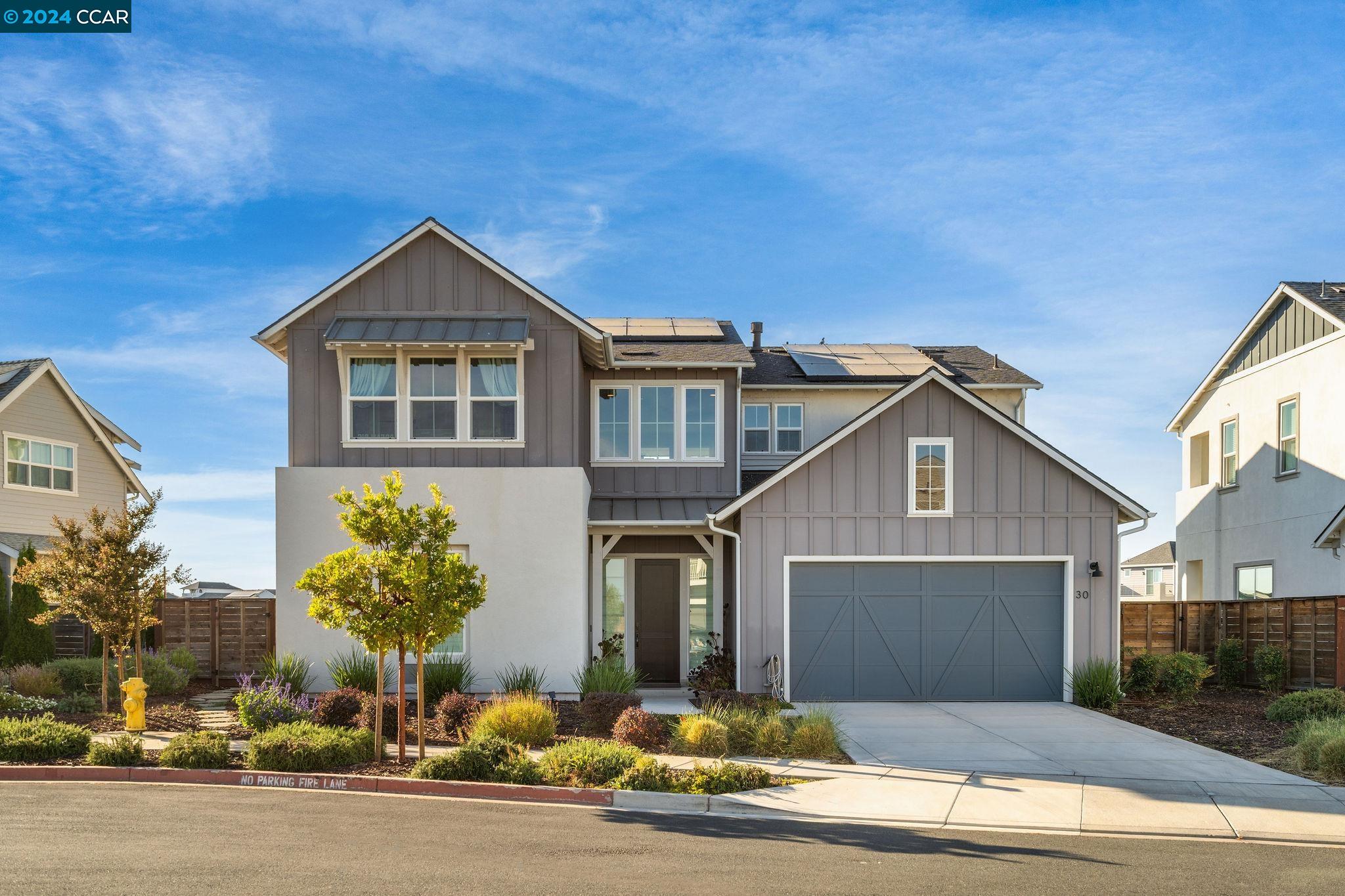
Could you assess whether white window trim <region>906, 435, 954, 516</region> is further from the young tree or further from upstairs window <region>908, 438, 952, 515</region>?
the young tree

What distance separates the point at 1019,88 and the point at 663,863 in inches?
507

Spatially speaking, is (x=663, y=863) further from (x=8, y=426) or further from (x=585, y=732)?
(x=8, y=426)

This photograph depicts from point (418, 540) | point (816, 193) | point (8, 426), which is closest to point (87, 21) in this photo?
point (418, 540)

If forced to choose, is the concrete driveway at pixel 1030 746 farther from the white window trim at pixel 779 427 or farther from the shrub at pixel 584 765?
the white window trim at pixel 779 427

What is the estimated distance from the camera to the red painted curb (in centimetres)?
1104

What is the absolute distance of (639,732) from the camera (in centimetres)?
1316

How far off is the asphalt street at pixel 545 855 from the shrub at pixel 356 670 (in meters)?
5.58

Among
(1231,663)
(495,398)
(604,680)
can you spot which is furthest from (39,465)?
(1231,663)

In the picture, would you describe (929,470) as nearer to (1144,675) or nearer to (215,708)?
(1144,675)

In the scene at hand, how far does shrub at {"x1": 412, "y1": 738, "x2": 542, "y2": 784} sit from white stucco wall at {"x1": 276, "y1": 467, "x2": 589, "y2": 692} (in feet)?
17.3

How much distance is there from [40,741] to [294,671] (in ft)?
14.3

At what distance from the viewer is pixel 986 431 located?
1816cm

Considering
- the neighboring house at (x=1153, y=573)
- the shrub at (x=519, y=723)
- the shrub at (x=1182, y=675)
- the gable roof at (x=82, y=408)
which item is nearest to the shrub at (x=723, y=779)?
the shrub at (x=519, y=723)

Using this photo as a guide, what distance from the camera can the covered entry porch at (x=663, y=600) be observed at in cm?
2027
